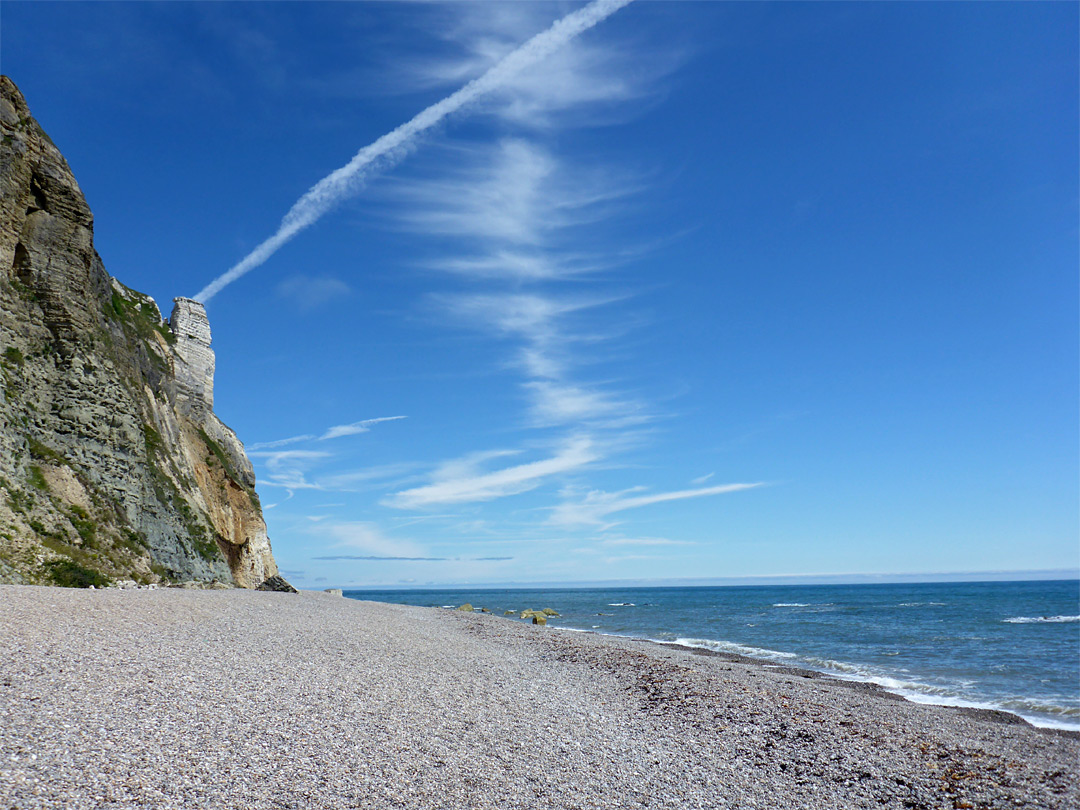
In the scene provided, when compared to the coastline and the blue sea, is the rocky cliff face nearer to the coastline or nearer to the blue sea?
the coastline

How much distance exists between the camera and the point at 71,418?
27.0 metres

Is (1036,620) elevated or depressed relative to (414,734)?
depressed

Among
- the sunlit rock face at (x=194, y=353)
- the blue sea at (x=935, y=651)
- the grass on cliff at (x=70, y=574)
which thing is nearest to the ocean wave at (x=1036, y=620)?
the blue sea at (x=935, y=651)

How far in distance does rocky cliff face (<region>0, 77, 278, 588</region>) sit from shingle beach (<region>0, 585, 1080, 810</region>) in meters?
8.38

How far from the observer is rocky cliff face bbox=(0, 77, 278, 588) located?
2295 cm

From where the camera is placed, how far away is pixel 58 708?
7.85 metres

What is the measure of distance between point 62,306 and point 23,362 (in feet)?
11.7

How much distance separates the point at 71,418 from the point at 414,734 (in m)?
26.7

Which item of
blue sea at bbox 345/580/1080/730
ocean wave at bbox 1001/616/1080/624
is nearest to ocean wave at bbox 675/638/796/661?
blue sea at bbox 345/580/1080/730

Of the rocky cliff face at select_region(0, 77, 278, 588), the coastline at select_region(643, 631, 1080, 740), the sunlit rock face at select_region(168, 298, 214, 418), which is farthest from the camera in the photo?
the sunlit rock face at select_region(168, 298, 214, 418)

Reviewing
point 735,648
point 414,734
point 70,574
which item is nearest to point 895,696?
point 735,648

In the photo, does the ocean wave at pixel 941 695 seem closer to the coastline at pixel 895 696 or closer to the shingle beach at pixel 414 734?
the coastline at pixel 895 696

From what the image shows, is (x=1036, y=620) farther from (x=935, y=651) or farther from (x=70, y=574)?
(x=70, y=574)

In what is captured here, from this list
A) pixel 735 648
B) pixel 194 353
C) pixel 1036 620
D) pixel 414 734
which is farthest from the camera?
pixel 1036 620
